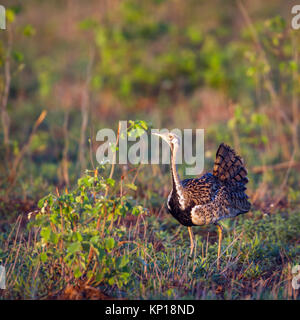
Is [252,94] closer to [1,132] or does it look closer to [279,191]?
[279,191]

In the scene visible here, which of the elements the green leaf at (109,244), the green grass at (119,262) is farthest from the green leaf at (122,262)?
the green leaf at (109,244)

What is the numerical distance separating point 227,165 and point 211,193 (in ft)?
1.43

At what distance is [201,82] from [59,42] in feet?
16.2

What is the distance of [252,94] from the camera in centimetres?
991

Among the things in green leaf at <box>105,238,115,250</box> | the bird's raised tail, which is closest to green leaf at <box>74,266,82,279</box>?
green leaf at <box>105,238,115,250</box>

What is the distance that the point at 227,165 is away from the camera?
4871 millimetres

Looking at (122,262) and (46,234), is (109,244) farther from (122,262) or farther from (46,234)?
(46,234)

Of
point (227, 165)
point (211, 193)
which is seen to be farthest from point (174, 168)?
point (227, 165)

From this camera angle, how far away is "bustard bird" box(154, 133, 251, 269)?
4.38m

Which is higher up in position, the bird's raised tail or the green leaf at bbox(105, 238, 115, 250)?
the bird's raised tail

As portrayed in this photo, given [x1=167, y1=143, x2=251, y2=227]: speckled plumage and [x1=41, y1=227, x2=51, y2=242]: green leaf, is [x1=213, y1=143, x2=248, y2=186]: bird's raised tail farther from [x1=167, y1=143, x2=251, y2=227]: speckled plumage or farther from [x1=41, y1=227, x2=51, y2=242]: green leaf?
[x1=41, y1=227, x2=51, y2=242]: green leaf

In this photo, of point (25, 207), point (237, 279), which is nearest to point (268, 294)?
point (237, 279)

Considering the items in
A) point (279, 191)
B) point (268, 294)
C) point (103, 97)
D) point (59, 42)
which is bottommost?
point (268, 294)

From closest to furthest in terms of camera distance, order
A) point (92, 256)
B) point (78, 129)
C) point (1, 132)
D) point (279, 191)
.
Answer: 1. point (92, 256)
2. point (279, 191)
3. point (1, 132)
4. point (78, 129)
